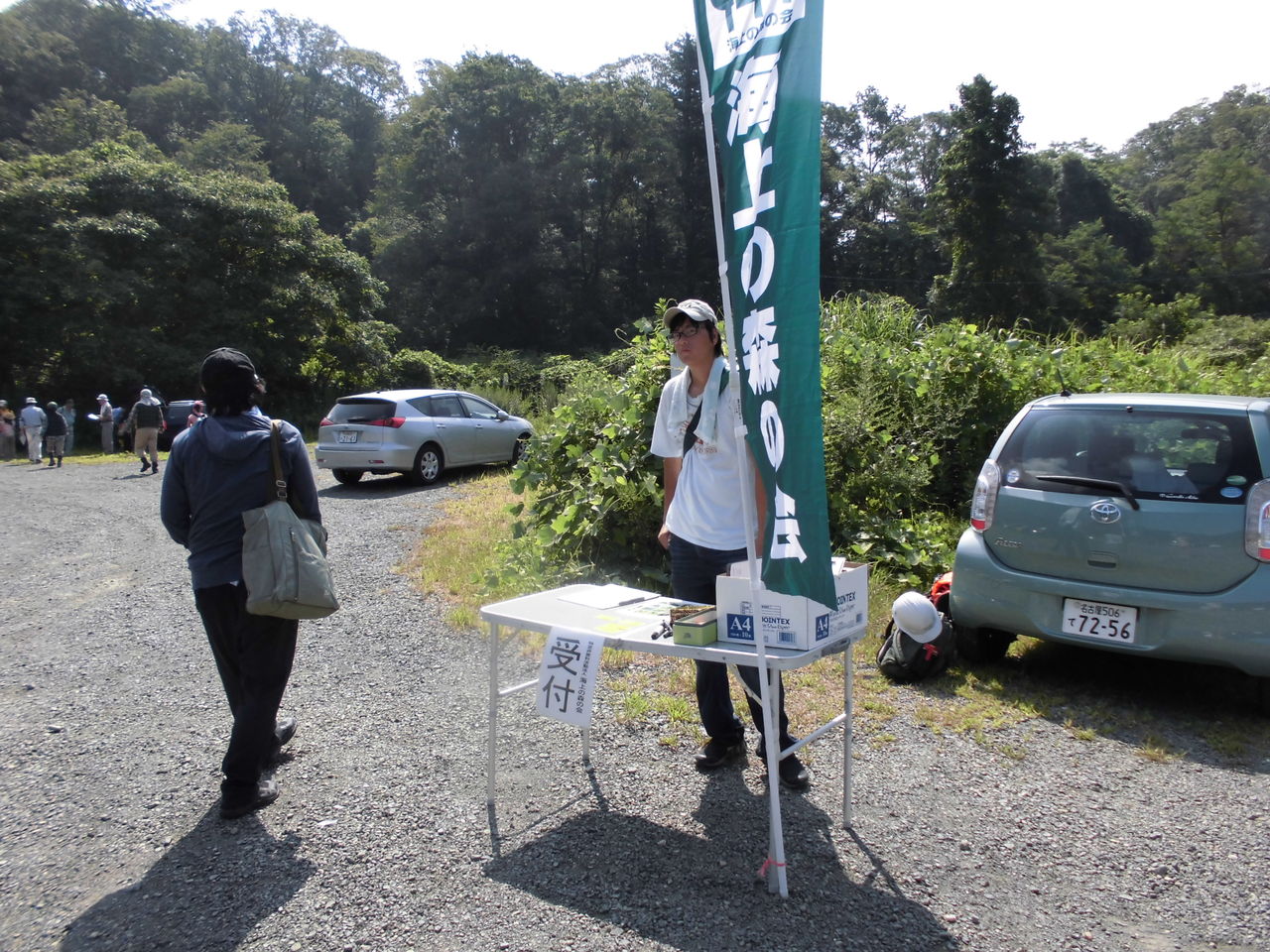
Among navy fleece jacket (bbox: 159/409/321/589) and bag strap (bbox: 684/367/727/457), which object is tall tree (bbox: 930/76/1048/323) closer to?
bag strap (bbox: 684/367/727/457)

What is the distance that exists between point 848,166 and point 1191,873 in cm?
6367

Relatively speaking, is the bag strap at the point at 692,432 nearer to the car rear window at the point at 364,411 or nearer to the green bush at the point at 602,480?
the green bush at the point at 602,480

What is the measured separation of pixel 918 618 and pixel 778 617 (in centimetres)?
218

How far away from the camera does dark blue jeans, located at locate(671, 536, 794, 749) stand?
3652 millimetres

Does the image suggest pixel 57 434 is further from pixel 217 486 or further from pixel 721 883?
pixel 721 883

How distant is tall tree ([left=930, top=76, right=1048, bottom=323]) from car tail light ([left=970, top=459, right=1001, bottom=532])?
40214 millimetres

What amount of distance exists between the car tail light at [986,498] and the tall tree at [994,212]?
1583 inches

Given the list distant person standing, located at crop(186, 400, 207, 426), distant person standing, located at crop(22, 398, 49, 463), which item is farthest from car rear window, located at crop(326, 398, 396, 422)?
distant person standing, located at crop(22, 398, 49, 463)

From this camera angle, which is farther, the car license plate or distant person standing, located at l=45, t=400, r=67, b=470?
distant person standing, located at l=45, t=400, r=67, b=470

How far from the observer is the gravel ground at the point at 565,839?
290cm

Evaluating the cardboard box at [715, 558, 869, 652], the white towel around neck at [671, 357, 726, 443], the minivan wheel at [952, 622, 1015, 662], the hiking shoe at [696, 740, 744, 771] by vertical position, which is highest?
the white towel around neck at [671, 357, 726, 443]

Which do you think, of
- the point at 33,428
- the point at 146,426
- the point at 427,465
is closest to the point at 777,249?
the point at 427,465

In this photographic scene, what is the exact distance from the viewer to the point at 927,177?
66.6 metres

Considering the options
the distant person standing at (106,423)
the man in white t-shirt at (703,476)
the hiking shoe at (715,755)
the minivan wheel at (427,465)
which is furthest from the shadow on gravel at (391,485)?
the distant person standing at (106,423)
